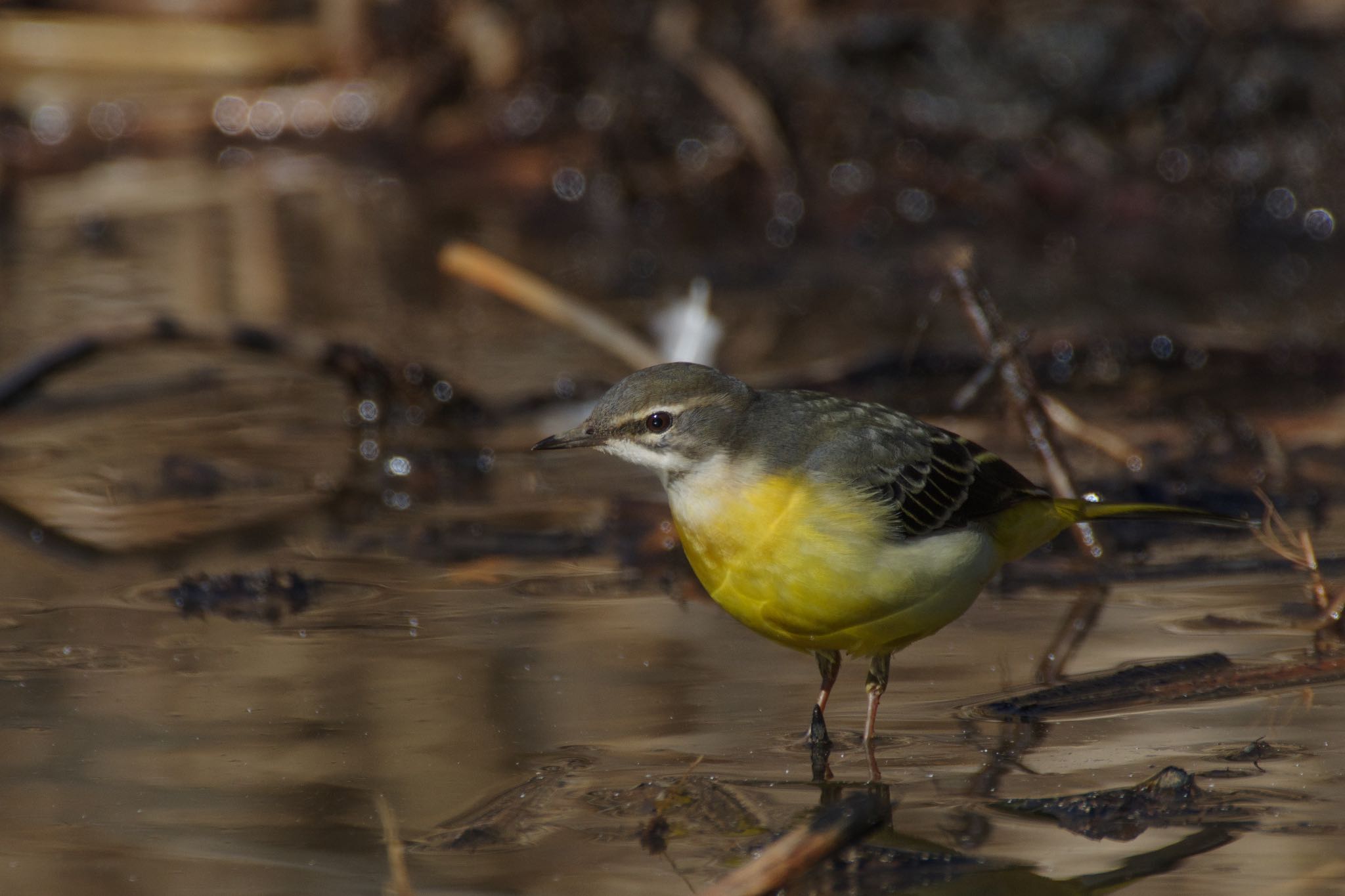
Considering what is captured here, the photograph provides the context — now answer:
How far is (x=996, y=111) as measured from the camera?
39.5ft

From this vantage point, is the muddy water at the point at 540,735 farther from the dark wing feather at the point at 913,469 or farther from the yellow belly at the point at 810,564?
the dark wing feather at the point at 913,469

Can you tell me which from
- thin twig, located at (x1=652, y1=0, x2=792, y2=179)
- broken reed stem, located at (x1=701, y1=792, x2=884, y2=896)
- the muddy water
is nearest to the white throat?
the muddy water

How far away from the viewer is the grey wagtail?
4055mm

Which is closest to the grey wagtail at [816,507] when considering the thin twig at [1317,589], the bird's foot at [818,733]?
the bird's foot at [818,733]

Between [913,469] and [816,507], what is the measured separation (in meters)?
0.47

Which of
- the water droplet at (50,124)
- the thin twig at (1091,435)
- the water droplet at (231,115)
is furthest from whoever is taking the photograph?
the water droplet at (231,115)

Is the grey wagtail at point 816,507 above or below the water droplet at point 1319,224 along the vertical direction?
below

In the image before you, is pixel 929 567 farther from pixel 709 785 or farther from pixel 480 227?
pixel 480 227

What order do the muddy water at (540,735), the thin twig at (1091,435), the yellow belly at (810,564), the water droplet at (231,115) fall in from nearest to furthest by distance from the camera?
the muddy water at (540,735) → the yellow belly at (810,564) → the thin twig at (1091,435) → the water droplet at (231,115)

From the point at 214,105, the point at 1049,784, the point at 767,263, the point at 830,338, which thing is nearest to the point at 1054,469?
the point at 1049,784

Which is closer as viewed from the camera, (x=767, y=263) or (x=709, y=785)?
Result: (x=709, y=785)

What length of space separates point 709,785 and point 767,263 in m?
7.48

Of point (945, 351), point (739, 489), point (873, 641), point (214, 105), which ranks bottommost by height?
point (873, 641)

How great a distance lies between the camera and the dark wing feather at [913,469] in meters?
4.30
